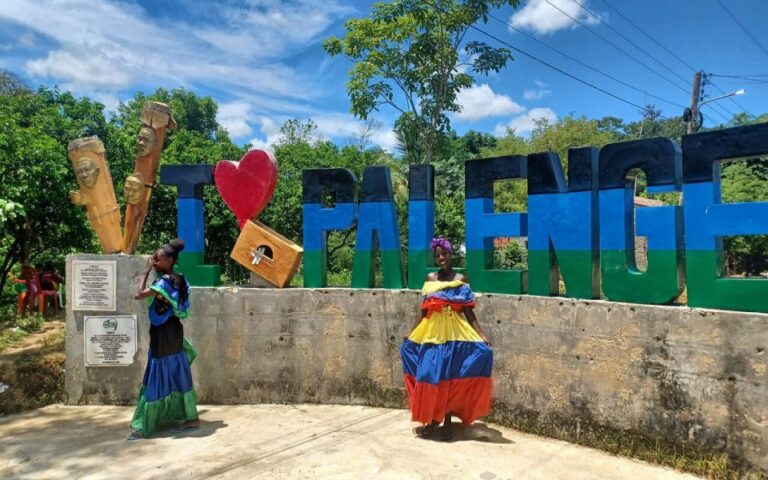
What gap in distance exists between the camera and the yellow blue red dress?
4.39 meters

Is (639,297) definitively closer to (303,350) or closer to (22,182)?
(303,350)

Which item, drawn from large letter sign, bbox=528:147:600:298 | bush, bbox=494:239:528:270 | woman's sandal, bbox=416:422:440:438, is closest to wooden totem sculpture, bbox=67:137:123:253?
woman's sandal, bbox=416:422:440:438

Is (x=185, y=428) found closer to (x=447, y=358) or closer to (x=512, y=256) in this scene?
(x=447, y=358)

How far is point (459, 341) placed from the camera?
175 inches

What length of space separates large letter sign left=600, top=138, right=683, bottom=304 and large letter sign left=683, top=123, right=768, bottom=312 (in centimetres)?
13

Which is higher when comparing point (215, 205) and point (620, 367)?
point (215, 205)

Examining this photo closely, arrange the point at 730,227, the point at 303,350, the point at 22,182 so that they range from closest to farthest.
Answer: the point at 730,227, the point at 303,350, the point at 22,182

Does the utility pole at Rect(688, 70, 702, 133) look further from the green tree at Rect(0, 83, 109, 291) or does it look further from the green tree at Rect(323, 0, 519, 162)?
the green tree at Rect(0, 83, 109, 291)

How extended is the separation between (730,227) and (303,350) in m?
4.10

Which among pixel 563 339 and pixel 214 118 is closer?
pixel 563 339

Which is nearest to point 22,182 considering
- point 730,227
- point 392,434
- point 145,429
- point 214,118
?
point 145,429

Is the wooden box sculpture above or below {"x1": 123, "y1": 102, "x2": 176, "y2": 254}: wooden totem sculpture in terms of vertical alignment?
below

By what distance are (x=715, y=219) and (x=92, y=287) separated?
6030mm

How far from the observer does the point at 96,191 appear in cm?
595
